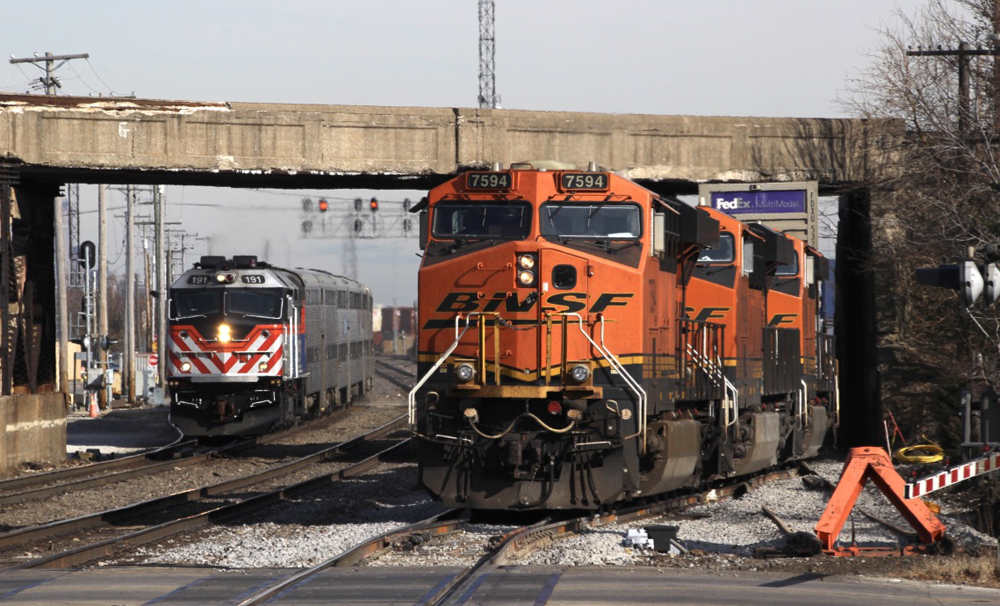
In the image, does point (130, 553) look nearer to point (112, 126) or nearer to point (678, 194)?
point (112, 126)

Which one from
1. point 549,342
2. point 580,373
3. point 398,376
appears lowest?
point 398,376

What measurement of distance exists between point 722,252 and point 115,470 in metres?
11.7

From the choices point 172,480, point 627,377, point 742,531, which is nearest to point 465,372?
point 627,377

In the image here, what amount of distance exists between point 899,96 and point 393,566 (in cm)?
1984

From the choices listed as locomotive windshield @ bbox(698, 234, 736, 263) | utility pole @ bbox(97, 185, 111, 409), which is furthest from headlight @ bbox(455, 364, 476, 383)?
utility pole @ bbox(97, 185, 111, 409)

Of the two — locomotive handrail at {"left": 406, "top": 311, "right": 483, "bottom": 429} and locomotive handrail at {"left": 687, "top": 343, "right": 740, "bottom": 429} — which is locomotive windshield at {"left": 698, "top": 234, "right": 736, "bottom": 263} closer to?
locomotive handrail at {"left": 687, "top": 343, "right": 740, "bottom": 429}

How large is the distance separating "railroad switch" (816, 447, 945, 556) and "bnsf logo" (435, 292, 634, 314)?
118 inches

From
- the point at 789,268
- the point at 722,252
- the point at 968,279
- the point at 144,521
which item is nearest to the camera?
the point at 968,279

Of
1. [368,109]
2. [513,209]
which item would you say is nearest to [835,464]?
[368,109]

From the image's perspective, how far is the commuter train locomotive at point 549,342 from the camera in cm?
1321

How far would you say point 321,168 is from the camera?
2312 cm

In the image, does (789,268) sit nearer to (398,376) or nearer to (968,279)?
(968,279)

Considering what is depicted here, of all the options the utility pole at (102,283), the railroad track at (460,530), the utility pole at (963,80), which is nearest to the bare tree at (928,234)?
the utility pole at (963,80)

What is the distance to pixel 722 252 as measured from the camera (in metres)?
17.3
